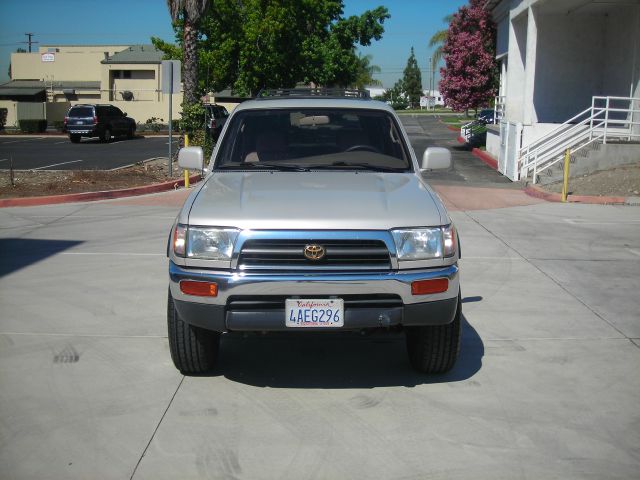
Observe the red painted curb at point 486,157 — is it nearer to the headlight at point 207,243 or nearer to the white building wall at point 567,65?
the white building wall at point 567,65

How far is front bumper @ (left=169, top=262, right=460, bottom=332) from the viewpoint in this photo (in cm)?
457

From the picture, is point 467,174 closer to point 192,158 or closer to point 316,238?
point 192,158

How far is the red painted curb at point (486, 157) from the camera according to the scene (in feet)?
76.8

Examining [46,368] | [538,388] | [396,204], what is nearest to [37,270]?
[46,368]

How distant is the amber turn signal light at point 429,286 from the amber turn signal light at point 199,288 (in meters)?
1.20

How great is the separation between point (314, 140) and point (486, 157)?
19.8 metres

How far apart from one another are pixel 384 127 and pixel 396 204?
1.65 meters

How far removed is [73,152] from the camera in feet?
93.6

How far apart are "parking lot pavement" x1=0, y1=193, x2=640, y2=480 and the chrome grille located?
0.92m

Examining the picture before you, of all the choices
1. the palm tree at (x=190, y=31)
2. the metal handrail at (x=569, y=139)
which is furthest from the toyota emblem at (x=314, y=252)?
the palm tree at (x=190, y=31)

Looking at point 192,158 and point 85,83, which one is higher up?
point 85,83

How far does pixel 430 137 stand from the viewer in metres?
39.0

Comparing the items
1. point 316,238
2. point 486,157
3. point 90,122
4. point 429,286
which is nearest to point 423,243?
point 429,286

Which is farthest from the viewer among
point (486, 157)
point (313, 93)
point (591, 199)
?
point (486, 157)
